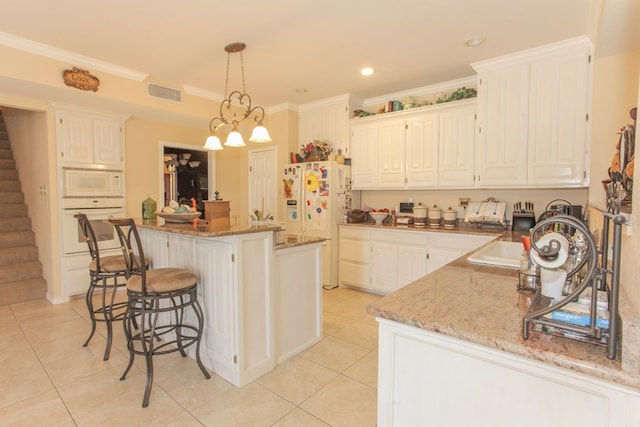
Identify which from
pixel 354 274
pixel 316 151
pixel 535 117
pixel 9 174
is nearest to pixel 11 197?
pixel 9 174

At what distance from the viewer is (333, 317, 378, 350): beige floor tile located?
2881 mm

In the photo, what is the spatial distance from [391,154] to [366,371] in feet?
9.21

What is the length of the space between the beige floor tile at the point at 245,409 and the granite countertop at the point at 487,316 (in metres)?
1.25

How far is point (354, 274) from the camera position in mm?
4445

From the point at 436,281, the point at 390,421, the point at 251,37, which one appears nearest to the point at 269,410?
the point at 390,421

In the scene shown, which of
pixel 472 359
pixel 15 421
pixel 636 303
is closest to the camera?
pixel 636 303

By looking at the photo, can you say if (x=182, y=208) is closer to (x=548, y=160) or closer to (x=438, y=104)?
(x=438, y=104)

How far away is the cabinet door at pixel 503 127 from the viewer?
131 inches

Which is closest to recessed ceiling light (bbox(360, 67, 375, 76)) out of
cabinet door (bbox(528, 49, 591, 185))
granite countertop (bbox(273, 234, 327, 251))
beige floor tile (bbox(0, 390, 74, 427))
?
cabinet door (bbox(528, 49, 591, 185))

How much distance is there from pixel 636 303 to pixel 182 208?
2.77 meters

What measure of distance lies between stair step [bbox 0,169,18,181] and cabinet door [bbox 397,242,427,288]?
18.6 feet

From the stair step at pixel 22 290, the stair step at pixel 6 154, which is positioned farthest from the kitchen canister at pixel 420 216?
the stair step at pixel 6 154

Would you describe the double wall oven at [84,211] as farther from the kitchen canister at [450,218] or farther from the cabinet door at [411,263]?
the kitchen canister at [450,218]

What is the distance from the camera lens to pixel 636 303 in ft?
2.75
